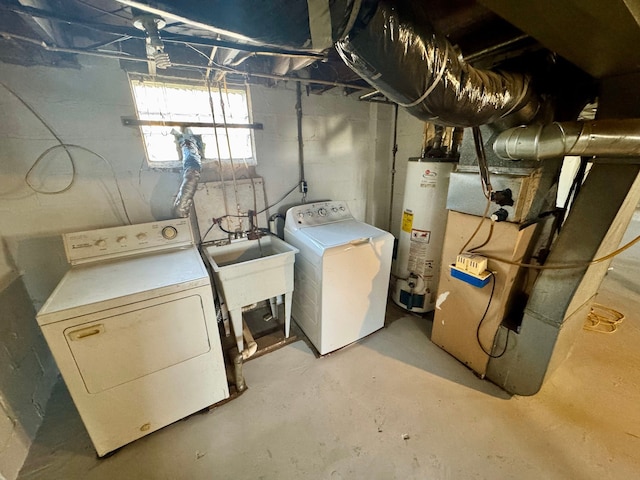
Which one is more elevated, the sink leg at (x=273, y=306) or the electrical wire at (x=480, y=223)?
the electrical wire at (x=480, y=223)

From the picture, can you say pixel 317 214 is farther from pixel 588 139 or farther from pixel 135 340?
pixel 588 139

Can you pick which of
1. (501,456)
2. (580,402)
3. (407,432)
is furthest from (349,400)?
(580,402)

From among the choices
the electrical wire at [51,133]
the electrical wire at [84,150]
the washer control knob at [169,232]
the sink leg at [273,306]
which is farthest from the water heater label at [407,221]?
the electrical wire at [51,133]

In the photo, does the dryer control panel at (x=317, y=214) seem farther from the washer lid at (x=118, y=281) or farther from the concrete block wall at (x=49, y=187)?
the washer lid at (x=118, y=281)

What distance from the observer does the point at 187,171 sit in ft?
5.36

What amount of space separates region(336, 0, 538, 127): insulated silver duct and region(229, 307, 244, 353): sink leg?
1.52 m

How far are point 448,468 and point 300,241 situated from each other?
4.94 feet

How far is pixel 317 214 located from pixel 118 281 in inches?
56.1

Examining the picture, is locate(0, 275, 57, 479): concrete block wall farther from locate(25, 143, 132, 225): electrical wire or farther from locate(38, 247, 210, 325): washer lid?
locate(25, 143, 132, 225): electrical wire

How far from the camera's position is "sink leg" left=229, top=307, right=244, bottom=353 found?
174 centimetres

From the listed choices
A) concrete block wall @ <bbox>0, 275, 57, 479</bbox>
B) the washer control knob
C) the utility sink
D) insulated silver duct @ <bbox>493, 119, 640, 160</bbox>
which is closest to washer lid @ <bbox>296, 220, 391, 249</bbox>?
the utility sink

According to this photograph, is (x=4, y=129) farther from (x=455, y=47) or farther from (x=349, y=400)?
(x=349, y=400)

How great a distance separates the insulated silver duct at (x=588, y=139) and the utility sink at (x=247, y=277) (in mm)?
1420

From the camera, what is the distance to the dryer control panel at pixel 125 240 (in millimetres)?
1522
